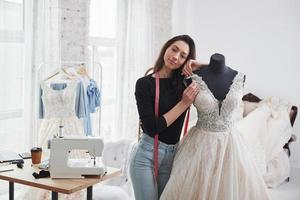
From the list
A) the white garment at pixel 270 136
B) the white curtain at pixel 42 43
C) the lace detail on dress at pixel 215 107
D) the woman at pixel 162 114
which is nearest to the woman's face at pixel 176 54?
the woman at pixel 162 114

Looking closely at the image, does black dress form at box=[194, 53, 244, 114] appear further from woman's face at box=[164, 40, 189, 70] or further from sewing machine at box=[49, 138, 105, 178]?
sewing machine at box=[49, 138, 105, 178]

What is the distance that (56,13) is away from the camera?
3039 millimetres

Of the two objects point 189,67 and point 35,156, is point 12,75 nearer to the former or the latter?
point 35,156

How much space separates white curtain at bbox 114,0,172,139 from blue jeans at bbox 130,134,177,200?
223 cm

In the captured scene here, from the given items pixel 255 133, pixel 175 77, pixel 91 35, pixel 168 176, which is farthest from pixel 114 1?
pixel 168 176

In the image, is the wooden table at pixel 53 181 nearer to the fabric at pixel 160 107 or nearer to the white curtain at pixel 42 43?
the fabric at pixel 160 107

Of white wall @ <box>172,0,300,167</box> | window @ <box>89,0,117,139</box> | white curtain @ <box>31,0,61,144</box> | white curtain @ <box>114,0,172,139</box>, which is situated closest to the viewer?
white curtain @ <box>31,0,61,144</box>

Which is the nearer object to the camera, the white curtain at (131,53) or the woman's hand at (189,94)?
the woman's hand at (189,94)

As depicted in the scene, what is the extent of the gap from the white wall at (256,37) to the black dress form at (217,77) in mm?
2463

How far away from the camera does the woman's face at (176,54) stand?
192 cm

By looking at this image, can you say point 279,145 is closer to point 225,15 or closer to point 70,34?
point 225,15

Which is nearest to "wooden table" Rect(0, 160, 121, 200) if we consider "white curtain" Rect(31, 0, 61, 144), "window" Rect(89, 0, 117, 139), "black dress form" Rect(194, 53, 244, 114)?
"black dress form" Rect(194, 53, 244, 114)

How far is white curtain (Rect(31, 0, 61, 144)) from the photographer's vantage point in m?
2.89

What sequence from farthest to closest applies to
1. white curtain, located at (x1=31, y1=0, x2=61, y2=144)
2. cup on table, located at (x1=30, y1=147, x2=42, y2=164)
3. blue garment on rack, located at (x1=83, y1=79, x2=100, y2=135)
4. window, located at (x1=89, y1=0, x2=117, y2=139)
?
window, located at (x1=89, y1=0, x2=117, y2=139), blue garment on rack, located at (x1=83, y1=79, x2=100, y2=135), white curtain, located at (x1=31, y1=0, x2=61, y2=144), cup on table, located at (x1=30, y1=147, x2=42, y2=164)
